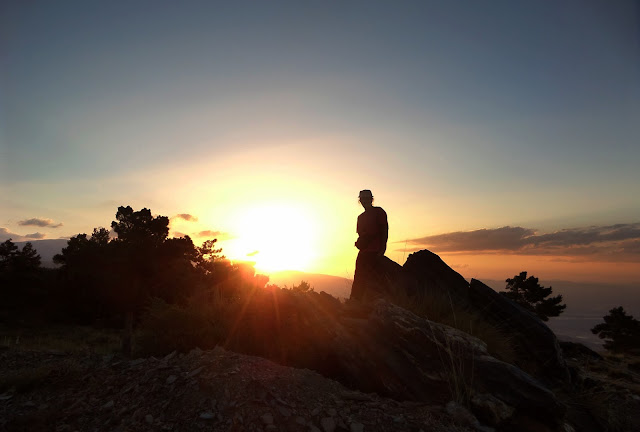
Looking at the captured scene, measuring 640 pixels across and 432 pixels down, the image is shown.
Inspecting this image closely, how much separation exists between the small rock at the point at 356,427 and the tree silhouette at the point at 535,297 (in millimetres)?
29803

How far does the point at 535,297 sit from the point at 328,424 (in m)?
32.2

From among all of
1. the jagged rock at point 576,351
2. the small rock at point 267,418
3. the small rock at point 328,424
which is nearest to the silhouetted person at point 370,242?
the small rock at point 328,424

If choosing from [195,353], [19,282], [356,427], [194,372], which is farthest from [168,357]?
[19,282]

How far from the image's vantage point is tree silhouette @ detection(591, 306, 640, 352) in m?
33.9

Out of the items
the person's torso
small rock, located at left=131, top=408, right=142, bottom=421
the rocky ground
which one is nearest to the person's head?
the person's torso

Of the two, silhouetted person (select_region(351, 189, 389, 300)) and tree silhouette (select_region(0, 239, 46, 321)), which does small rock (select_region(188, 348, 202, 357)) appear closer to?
silhouetted person (select_region(351, 189, 389, 300))

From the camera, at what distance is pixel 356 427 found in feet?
14.2

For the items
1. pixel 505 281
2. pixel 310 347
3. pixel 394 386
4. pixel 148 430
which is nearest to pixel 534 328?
pixel 394 386

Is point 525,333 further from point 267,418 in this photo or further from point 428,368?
point 267,418

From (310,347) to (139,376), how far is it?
2937 mm

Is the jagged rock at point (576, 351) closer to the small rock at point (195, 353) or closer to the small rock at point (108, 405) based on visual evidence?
the small rock at point (195, 353)

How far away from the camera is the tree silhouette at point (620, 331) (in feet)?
111

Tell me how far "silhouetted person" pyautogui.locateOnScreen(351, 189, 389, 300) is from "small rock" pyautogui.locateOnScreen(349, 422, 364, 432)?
16.7 feet

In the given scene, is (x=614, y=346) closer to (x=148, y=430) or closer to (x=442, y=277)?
(x=442, y=277)
